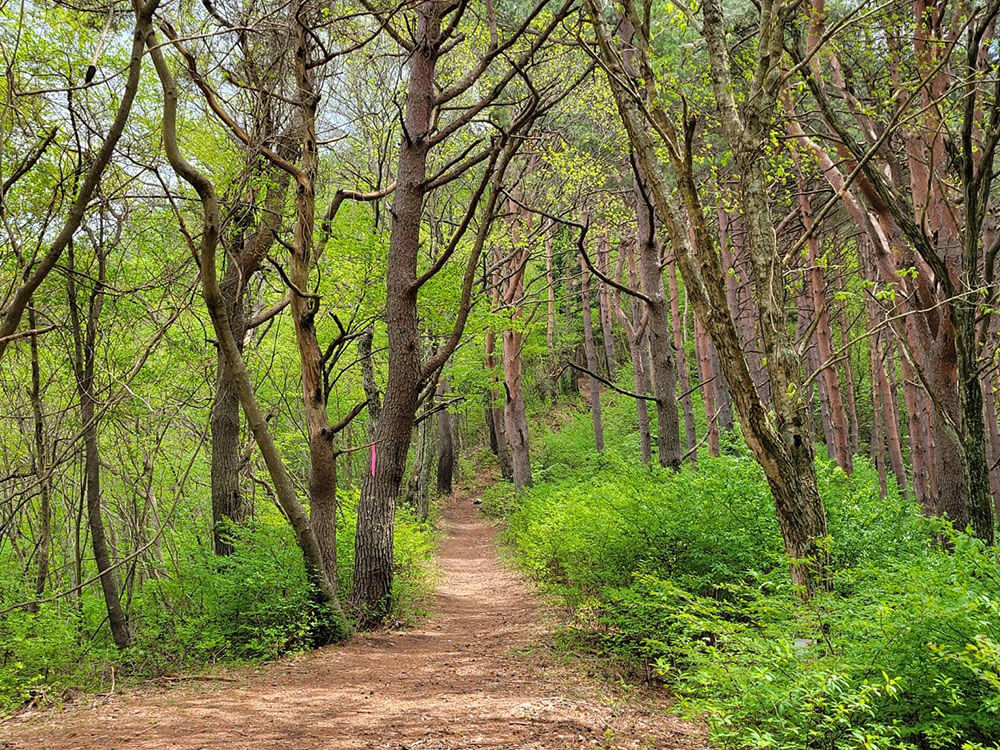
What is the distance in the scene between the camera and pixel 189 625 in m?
6.61

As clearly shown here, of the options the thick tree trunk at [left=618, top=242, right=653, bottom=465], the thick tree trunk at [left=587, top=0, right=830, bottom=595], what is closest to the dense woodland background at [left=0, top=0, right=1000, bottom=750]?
the thick tree trunk at [left=587, top=0, right=830, bottom=595]

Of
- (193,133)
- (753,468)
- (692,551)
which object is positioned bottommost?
(692,551)

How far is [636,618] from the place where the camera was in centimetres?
550

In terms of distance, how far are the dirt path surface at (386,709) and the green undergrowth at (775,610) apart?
1.82ft

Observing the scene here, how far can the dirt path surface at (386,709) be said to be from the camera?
151 inches

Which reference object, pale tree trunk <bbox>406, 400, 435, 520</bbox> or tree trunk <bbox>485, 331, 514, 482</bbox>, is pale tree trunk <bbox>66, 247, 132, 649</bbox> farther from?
tree trunk <bbox>485, 331, 514, 482</bbox>

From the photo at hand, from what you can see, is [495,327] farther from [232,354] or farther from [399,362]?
[232,354]

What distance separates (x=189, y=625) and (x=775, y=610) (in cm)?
577

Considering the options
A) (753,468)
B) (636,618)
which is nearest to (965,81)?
(753,468)

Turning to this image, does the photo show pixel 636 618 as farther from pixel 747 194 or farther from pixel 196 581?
pixel 196 581

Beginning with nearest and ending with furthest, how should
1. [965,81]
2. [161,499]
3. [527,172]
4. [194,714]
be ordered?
[194,714] → [965,81] → [161,499] → [527,172]

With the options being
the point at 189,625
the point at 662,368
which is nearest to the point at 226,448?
the point at 189,625

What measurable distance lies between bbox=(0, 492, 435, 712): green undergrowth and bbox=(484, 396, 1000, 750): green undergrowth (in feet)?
8.96

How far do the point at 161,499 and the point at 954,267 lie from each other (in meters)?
13.5
